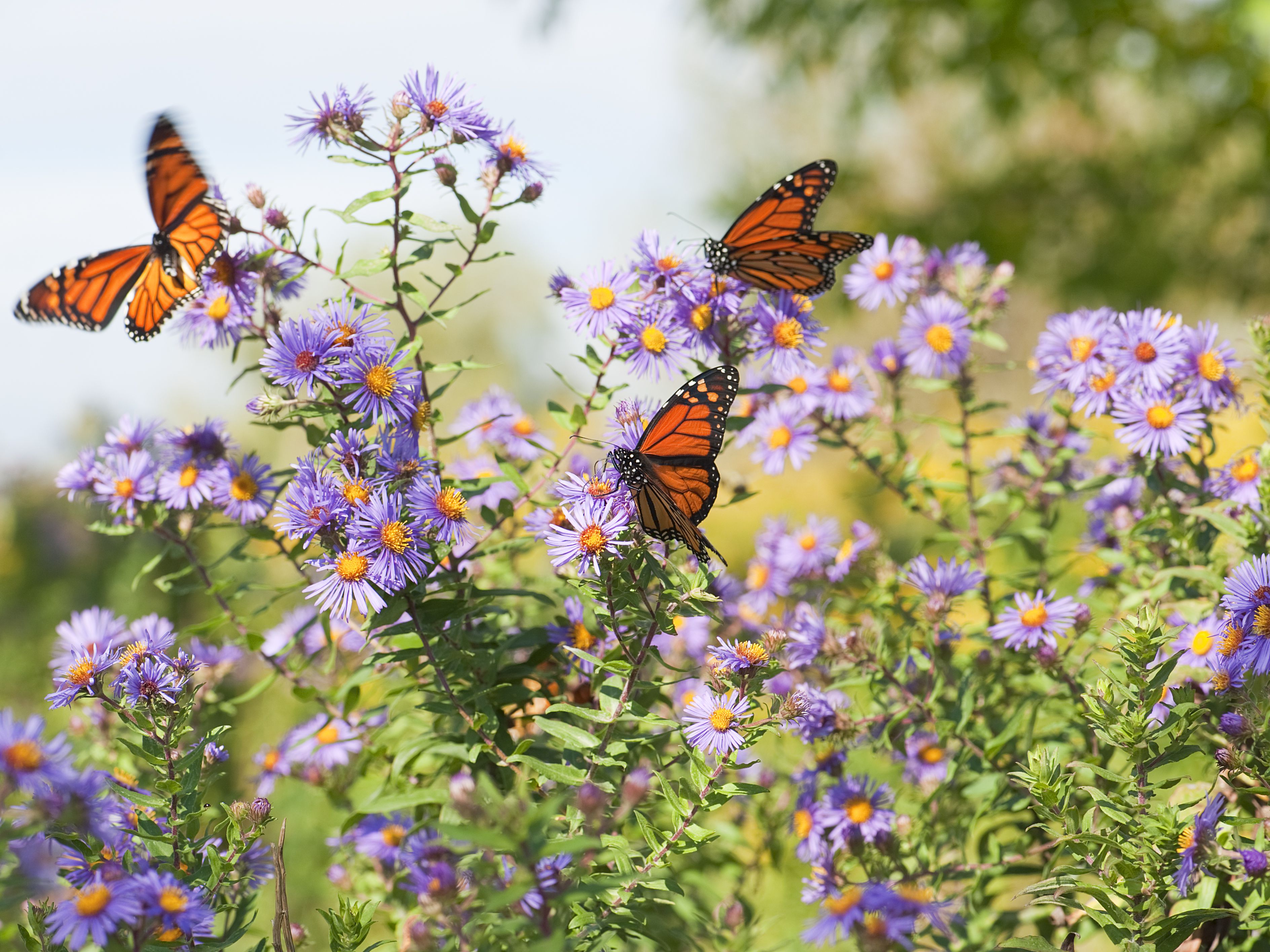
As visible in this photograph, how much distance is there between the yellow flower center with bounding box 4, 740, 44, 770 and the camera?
1316 millimetres

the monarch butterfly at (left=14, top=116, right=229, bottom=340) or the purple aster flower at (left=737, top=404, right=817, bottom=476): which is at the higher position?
the purple aster flower at (left=737, top=404, right=817, bottom=476)

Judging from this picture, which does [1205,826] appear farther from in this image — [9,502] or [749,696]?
[9,502]

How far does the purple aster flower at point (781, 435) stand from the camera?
2.42 metres

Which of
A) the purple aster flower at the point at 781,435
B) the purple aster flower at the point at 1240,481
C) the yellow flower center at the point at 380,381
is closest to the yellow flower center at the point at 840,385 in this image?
the purple aster flower at the point at 781,435

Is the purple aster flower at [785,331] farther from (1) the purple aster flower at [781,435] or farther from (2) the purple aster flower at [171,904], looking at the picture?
(2) the purple aster flower at [171,904]

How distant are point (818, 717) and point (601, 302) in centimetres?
103

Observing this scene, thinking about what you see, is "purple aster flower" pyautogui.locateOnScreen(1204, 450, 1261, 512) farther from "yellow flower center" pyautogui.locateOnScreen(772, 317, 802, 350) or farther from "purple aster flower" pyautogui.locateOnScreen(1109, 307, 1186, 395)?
"yellow flower center" pyautogui.locateOnScreen(772, 317, 802, 350)

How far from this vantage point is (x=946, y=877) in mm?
2062

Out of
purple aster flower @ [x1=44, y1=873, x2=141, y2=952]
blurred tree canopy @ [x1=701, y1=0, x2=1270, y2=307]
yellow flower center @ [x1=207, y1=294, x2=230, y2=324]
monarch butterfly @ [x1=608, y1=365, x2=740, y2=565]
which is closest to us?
purple aster flower @ [x1=44, y1=873, x2=141, y2=952]

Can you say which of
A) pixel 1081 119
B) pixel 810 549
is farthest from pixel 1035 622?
pixel 1081 119

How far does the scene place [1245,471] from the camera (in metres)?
2.12

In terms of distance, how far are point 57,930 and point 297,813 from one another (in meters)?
3.04

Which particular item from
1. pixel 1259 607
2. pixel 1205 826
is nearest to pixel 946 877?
pixel 1205 826

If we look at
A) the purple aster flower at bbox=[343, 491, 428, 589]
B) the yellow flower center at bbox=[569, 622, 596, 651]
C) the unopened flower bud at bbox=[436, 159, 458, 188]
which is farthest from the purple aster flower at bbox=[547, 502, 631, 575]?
the unopened flower bud at bbox=[436, 159, 458, 188]
